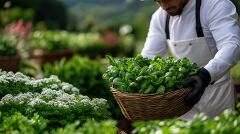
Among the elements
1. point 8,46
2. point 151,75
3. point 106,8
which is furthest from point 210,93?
point 106,8

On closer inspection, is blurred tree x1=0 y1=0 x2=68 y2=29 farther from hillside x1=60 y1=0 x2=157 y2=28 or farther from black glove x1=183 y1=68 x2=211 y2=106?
black glove x1=183 y1=68 x2=211 y2=106

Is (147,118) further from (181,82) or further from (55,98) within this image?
(55,98)

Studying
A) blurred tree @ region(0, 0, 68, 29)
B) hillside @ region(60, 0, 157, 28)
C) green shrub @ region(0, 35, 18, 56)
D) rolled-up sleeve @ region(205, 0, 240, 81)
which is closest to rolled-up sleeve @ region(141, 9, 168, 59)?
rolled-up sleeve @ region(205, 0, 240, 81)

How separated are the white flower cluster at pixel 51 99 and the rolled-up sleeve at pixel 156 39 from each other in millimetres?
935

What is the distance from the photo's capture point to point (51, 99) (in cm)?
422

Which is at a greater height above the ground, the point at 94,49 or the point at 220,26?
the point at 94,49

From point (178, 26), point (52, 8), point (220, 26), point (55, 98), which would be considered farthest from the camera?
point (52, 8)

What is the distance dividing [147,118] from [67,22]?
63.2ft

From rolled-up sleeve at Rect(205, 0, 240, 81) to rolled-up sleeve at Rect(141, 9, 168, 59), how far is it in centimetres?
55

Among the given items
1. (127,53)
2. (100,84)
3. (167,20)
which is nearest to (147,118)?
(167,20)

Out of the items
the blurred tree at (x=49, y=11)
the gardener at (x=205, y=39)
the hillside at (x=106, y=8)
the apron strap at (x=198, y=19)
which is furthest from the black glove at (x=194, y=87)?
the blurred tree at (x=49, y=11)

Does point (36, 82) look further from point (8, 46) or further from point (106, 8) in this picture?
point (106, 8)

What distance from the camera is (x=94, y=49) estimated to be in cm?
1489

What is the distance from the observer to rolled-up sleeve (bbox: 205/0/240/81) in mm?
4273
